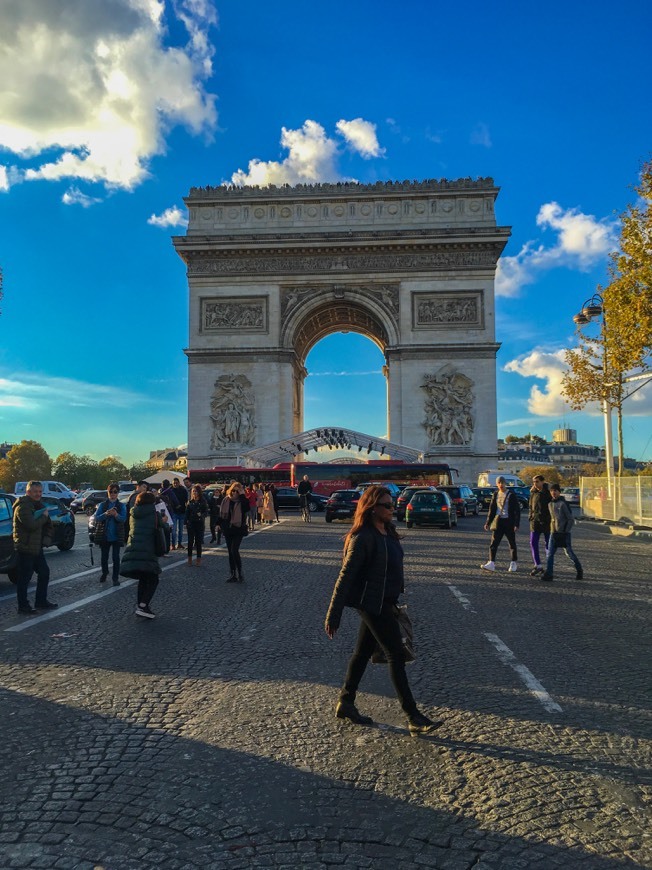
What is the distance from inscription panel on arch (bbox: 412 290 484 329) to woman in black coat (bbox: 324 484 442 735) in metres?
38.5

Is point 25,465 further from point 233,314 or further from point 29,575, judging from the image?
point 29,575

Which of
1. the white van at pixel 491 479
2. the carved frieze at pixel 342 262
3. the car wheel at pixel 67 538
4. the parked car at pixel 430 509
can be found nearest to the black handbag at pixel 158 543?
the car wheel at pixel 67 538

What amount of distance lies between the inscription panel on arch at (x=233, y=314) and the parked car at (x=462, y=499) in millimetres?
16768

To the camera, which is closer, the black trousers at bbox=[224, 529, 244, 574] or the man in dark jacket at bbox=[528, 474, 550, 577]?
the black trousers at bbox=[224, 529, 244, 574]

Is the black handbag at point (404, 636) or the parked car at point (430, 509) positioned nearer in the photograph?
the black handbag at point (404, 636)

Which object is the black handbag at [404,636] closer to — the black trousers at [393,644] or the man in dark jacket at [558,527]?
the black trousers at [393,644]

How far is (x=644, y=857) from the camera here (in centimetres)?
283

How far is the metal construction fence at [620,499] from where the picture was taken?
23.2 metres

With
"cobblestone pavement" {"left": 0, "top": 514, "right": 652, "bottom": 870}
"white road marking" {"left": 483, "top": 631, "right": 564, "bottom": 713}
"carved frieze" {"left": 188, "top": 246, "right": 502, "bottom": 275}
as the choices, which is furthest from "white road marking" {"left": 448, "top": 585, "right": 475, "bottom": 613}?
"carved frieze" {"left": 188, "top": 246, "right": 502, "bottom": 275}

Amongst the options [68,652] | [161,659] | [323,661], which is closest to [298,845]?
[323,661]

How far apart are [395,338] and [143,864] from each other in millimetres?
40368

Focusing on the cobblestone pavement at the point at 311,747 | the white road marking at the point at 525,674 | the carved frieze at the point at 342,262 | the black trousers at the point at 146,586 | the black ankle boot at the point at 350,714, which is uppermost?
the carved frieze at the point at 342,262

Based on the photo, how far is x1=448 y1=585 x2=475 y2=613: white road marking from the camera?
854 cm

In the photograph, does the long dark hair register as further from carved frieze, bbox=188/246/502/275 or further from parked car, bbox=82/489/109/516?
carved frieze, bbox=188/246/502/275
